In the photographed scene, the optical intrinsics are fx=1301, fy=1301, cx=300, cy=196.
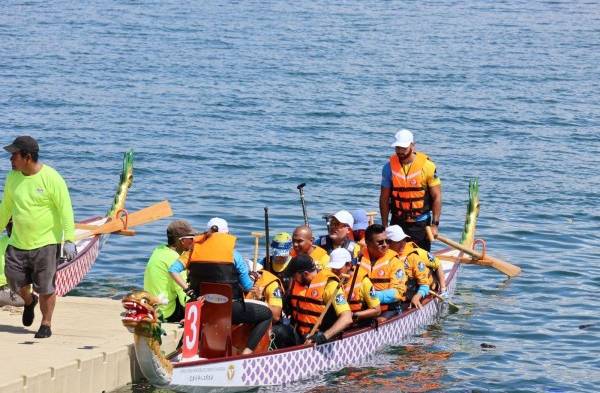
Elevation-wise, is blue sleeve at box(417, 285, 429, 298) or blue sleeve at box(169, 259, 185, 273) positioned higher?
blue sleeve at box(169, 259, 185, 273)

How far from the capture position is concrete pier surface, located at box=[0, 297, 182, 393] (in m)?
12.3

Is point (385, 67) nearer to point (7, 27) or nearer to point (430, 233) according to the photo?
point (7, 27)

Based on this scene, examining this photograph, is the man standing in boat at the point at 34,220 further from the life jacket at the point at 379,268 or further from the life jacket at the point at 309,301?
the life jacket at the point at 379,268

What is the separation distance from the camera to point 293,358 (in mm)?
14289

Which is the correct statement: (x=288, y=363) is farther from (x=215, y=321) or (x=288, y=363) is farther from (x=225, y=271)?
(x=225, y=271)

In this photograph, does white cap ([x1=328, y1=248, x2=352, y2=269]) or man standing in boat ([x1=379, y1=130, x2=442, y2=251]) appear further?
man standing in boat ([x1=379, y1=130, x2=442, y2=251])

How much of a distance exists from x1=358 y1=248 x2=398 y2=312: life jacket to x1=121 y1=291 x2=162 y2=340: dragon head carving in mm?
4006

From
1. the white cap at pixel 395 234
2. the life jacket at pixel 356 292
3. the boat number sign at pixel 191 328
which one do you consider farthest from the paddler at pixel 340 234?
the boat number sign at pixel 191 328

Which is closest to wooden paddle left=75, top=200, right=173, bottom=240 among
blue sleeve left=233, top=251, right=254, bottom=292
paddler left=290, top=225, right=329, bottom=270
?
paddler left=290, top=225, right=329, bottom=270

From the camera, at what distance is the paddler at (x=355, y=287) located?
14.9 meters

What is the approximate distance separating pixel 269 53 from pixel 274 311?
33192mm

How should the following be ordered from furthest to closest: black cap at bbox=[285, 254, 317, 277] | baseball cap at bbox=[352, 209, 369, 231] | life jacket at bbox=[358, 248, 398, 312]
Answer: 1. baseball cap at bbox=[352, 209, 369, 231]
2. life jacket at bbox=[358, 248, 398, 312]
3. black cap at bbox=[285, 254, 317, 277]

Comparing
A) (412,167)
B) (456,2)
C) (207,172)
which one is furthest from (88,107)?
(456,2)

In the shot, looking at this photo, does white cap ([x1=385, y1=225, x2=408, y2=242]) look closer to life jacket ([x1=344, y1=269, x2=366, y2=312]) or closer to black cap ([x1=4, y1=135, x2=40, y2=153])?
life jacket ([x1=344, y1=269, x2=366, y2=312])
